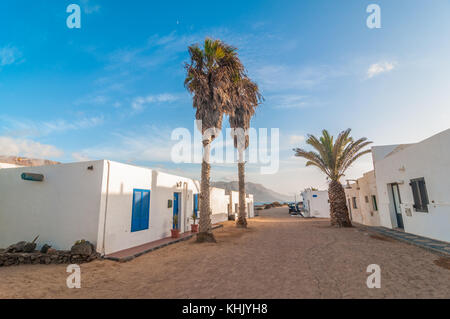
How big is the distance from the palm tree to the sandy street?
22.7 feet

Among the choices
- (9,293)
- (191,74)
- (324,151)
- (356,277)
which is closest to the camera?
(9,293)

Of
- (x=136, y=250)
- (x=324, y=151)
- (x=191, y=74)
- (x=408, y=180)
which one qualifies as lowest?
(x=136, y=250)

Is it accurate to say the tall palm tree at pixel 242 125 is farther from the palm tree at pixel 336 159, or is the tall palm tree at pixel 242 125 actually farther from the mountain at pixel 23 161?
the mountain at pixel 23 161

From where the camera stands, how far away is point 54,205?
8266 mm

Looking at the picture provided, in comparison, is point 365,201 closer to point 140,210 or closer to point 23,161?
point 140,210

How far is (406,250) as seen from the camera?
302 inches

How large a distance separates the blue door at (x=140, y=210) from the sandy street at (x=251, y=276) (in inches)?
82.6

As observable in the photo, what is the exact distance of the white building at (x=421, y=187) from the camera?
770 cm

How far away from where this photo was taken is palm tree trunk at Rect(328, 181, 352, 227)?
15.0 m

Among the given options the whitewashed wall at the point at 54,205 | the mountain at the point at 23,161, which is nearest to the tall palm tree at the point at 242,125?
the whitewashed wall at the point at 54,205

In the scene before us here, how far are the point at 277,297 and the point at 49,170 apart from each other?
9771 millimetres
